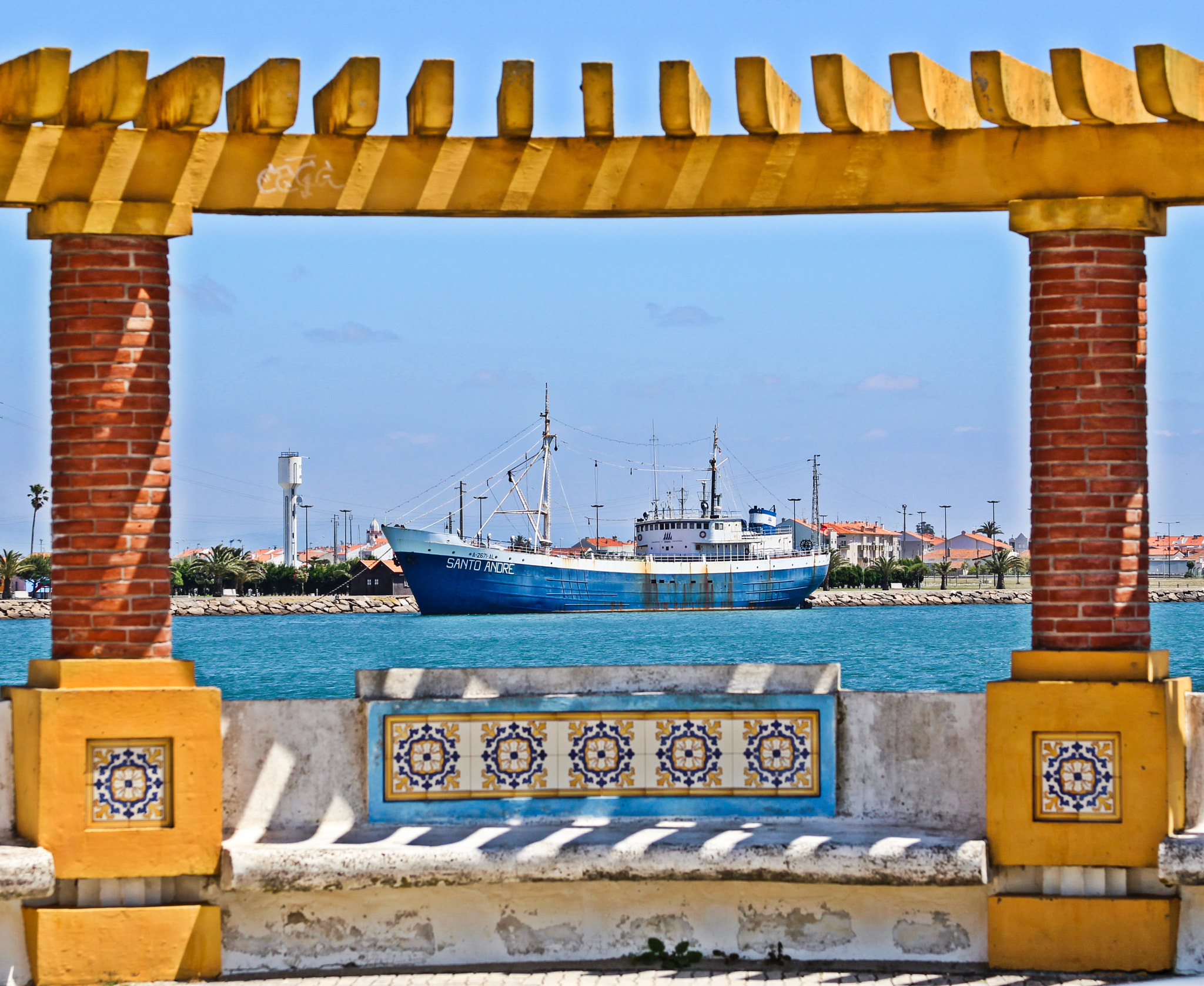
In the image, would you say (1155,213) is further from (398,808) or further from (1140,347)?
(398,808)

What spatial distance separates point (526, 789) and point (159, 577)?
195cm

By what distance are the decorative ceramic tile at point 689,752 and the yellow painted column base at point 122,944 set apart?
2.09 meters

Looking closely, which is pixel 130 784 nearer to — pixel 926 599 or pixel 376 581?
pixel 376 581

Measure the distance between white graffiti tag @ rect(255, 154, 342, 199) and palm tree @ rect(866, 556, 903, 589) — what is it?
13927 cm

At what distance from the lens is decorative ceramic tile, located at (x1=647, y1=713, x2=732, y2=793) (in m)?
7.23

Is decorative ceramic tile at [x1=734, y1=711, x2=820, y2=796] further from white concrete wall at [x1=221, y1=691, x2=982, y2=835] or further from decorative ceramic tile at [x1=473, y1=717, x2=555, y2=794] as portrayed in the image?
decorative ceramic tile at [x1=473, y1=717, x2=555, y2=794]

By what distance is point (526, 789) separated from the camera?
23.8ft

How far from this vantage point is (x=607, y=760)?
7.26 meters

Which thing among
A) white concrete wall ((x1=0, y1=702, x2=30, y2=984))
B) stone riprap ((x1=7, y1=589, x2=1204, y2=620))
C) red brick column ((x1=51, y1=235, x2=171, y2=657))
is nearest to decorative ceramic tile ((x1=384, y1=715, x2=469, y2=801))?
red brick column ((x1=51, y1=235, x2=171, y2=657))

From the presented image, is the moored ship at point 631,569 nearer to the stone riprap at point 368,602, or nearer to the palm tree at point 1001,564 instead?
the stone riprap at point 368,602

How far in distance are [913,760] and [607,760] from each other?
1.42 metres

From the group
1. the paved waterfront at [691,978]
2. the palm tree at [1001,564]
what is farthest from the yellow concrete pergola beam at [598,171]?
the palm tree at [1001,564]

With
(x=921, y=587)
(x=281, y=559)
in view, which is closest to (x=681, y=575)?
(x=921, y=587)

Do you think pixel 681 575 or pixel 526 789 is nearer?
pixel 526 789
